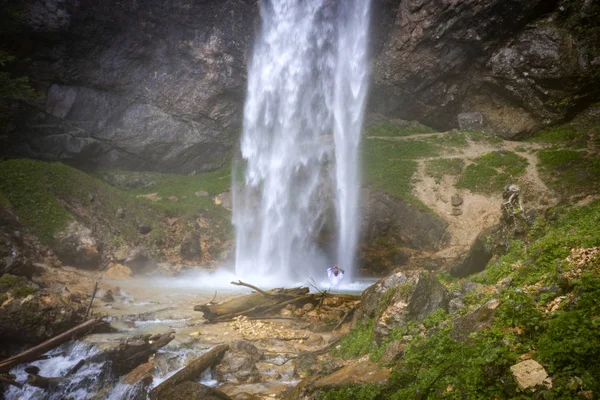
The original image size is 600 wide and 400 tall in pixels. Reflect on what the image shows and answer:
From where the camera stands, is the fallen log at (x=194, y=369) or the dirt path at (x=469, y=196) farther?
the dirt path at (x=469, y=196)

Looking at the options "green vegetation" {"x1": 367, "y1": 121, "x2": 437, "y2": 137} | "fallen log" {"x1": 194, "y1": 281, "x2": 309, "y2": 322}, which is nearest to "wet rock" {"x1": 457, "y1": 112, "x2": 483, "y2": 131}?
"green vegetation" {"x1": 367, "y1": 121, "x2": 437, "y2": 137}

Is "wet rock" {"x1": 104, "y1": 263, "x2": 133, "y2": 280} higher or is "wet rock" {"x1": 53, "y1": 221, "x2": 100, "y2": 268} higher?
"wet rock" {"x1": 53, "y1": 221, "x2": 100, "y2": 268}

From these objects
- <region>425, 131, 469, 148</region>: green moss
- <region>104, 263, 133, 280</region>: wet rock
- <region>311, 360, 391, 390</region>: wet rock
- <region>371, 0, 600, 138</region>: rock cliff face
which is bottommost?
<region>311, 360, 391, 390</region>: wet rock

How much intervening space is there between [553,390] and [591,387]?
36cm

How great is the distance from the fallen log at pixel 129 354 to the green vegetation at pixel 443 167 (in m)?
24.6

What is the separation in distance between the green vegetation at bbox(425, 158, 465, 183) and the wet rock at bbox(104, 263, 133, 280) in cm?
2202

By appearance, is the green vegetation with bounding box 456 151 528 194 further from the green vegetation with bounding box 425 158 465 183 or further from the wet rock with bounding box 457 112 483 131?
the wet rock with bounding box 457 112 483 131

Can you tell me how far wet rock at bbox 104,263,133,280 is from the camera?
1807 centimetres

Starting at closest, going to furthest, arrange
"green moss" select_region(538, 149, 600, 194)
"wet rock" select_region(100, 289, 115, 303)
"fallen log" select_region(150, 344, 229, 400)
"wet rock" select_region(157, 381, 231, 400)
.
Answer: "wet rock" select_region(157, 381, 231, 400) < "fallen log" select_region(150, 344, 229, 400) < "wet rock" select_region(100, 289, 115, 303) < "green moss" select_region(538, 149, 600, 194)

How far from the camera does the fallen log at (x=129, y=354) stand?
8.52 meters

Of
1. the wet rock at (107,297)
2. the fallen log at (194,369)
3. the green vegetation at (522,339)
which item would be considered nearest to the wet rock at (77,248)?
the wet rock at (107,297)

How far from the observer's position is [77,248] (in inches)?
722

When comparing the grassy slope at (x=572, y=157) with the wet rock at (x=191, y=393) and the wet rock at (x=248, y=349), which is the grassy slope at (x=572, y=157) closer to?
the wet rock at (x=248, y=349)

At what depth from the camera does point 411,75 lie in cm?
3591
